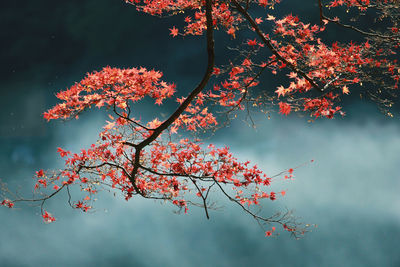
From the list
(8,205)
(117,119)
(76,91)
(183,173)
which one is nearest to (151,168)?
(183,173)

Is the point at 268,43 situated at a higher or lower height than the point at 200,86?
higher

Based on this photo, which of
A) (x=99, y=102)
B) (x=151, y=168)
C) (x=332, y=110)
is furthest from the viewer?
(x=151, y=168)

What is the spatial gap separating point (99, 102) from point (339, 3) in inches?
267

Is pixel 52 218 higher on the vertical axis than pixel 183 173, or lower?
lower

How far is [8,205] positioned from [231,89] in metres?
6.07

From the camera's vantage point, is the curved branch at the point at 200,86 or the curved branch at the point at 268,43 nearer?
the curved branch at the point at 200,86

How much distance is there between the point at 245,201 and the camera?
684cm

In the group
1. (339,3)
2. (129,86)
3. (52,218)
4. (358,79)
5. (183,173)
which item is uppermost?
(339,3)

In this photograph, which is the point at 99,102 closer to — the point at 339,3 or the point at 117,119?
the point at 117,119

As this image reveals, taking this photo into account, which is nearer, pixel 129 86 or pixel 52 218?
pixel 129 86

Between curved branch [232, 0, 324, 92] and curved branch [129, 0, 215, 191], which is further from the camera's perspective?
curved branch [232, 0, 324, 92]

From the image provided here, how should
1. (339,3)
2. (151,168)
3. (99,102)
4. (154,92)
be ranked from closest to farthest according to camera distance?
(99,102) < (154,92) < (151,168) < (339,3)

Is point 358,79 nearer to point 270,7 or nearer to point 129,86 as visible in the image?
point 270,7

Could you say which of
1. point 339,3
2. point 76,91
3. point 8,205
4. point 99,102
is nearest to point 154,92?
point 99,102
